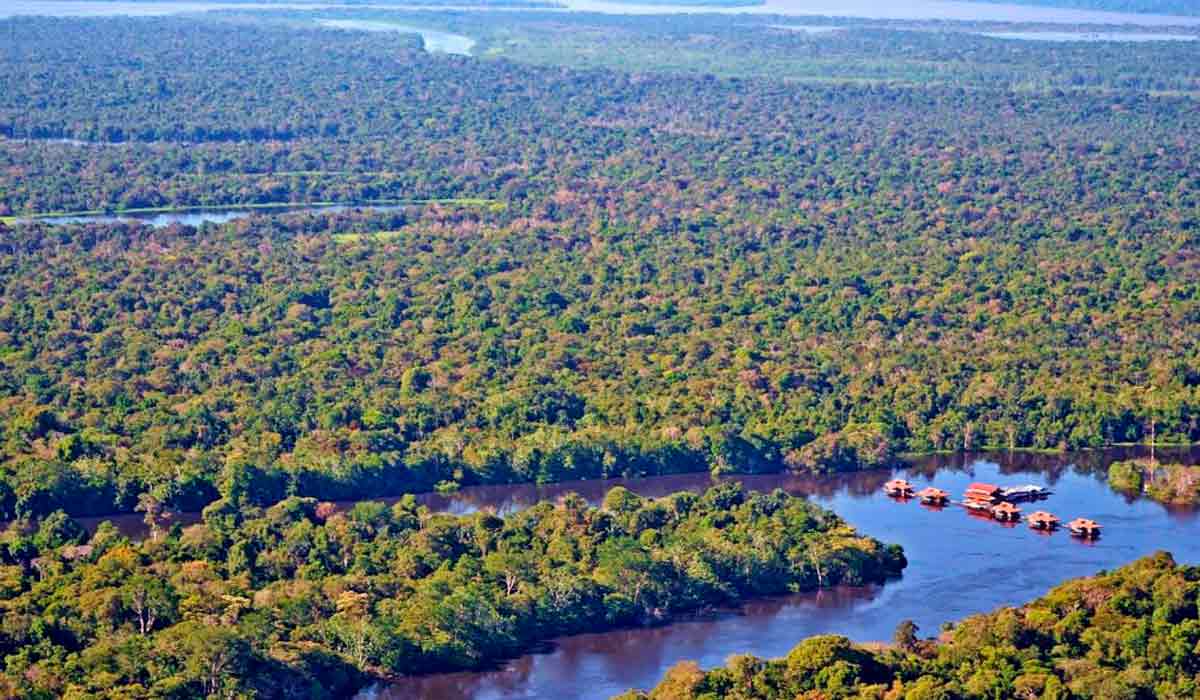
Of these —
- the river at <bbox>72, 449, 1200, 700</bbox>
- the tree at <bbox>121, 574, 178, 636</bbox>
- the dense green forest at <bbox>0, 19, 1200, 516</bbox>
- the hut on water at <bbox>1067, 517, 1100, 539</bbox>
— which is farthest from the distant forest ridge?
the tree at <bbox>121, 574, 178, 636</bbox>

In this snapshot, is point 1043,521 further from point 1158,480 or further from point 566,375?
point 566,375

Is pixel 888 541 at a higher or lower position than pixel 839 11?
higher

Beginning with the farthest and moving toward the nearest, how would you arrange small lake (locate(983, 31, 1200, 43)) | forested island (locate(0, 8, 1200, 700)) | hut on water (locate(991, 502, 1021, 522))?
small lake (locate(983, 31, 1200, 43))
hut on water (locate(991, 502, 1021, 522))
forested island (locate(0, 8, 1200, 700))

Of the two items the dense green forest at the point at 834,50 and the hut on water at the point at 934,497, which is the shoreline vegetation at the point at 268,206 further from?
the dense green forest at the point at 834,50

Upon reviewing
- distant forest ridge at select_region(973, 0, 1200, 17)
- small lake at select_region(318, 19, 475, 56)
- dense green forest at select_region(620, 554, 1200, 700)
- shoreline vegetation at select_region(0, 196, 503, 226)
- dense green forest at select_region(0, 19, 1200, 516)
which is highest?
dense green forest at select_region(620, 554, 1200, 700)

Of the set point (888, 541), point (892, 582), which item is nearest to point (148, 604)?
point (892, 582)

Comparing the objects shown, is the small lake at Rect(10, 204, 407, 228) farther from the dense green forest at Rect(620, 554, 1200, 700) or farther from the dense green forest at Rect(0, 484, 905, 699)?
the dense green forest at Rect(620, 554, 1200, 700)

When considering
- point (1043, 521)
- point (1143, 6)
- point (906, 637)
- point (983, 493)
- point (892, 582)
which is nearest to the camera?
point (906, 637)
